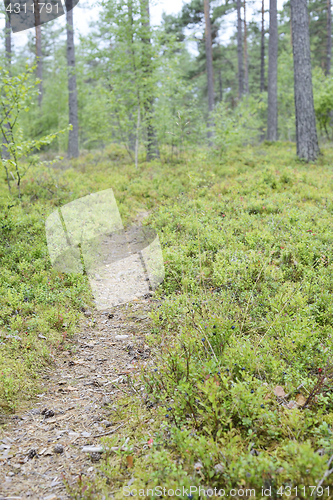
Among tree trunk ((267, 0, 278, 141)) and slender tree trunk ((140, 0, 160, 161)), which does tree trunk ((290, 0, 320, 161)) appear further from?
tree trunk ((267, 0, 278, 141))

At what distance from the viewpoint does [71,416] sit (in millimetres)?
3338

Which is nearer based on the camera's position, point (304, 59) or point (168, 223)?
point (168, 223)

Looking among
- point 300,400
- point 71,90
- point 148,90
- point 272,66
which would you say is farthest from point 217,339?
point 272,66

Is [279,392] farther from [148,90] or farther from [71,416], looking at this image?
[148,90]

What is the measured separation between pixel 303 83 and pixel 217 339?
11941mm

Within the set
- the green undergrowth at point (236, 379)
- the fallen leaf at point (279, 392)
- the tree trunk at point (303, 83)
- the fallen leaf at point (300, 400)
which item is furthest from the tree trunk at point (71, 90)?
the fallen leaf at point (300, 400)

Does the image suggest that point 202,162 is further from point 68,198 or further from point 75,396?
point 75,396

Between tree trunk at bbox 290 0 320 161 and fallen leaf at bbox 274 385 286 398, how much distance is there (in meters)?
11.2

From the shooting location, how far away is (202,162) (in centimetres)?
1283


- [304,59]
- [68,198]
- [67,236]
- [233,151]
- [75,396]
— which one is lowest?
[75,396]

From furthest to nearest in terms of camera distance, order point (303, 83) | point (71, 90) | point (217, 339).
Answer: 1. point (71, 90)
2. point (303, 83)
3. point (217, 339)

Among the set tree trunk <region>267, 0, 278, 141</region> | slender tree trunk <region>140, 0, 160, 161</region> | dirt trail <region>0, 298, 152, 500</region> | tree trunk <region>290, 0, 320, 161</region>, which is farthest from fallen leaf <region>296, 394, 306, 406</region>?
tree trunk <region>267, 0, 278, 141</region>

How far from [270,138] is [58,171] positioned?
43.6 ft

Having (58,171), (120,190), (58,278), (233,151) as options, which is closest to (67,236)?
(58,278)
